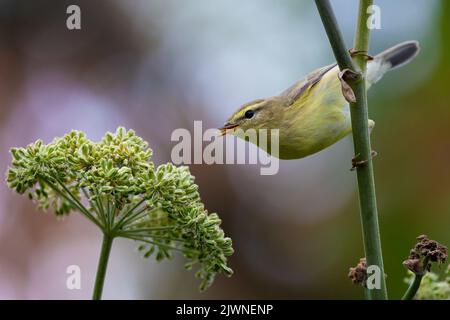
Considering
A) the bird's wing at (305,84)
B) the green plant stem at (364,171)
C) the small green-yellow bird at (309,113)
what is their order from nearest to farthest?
the green plant stem at (364,171), the small green-yellow bird at (309,113), the bird's wing at (305,84)

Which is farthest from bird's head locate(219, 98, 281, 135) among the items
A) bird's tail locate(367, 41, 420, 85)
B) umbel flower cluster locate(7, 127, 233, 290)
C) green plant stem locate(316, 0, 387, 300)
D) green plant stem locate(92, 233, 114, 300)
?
green plant stem locate(316, 0, 387, 300)

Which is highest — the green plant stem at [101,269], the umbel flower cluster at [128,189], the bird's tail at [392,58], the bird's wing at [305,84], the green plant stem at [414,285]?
the bird's tail at [392,58]

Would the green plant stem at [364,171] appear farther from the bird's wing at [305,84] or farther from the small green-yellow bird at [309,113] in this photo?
the bird's wing at [305,84]

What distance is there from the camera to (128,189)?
1541mm

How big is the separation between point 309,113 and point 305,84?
0.18m

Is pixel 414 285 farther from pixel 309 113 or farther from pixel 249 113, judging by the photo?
pixel 249 113

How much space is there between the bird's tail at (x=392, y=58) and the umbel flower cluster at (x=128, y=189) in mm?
1388

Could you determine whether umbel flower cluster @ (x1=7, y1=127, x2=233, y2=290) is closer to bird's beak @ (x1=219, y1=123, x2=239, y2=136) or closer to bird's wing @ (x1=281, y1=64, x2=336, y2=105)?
bird's beak @ (x1=219, y1=123, x2=239, y2=136)

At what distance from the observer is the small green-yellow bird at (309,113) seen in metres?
2.39

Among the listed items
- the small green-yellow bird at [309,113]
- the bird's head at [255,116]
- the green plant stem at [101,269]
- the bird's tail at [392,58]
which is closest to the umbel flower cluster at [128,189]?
the green plant stem at [101,269]

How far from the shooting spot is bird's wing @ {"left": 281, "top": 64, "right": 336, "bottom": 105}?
8.34 ft

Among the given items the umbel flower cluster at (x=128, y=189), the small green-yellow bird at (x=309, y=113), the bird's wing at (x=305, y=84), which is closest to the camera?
the umbel flower cluster at (x=128, y=189)

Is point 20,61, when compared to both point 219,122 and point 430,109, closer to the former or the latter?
point 219,122

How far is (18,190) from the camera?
5.66 ft
